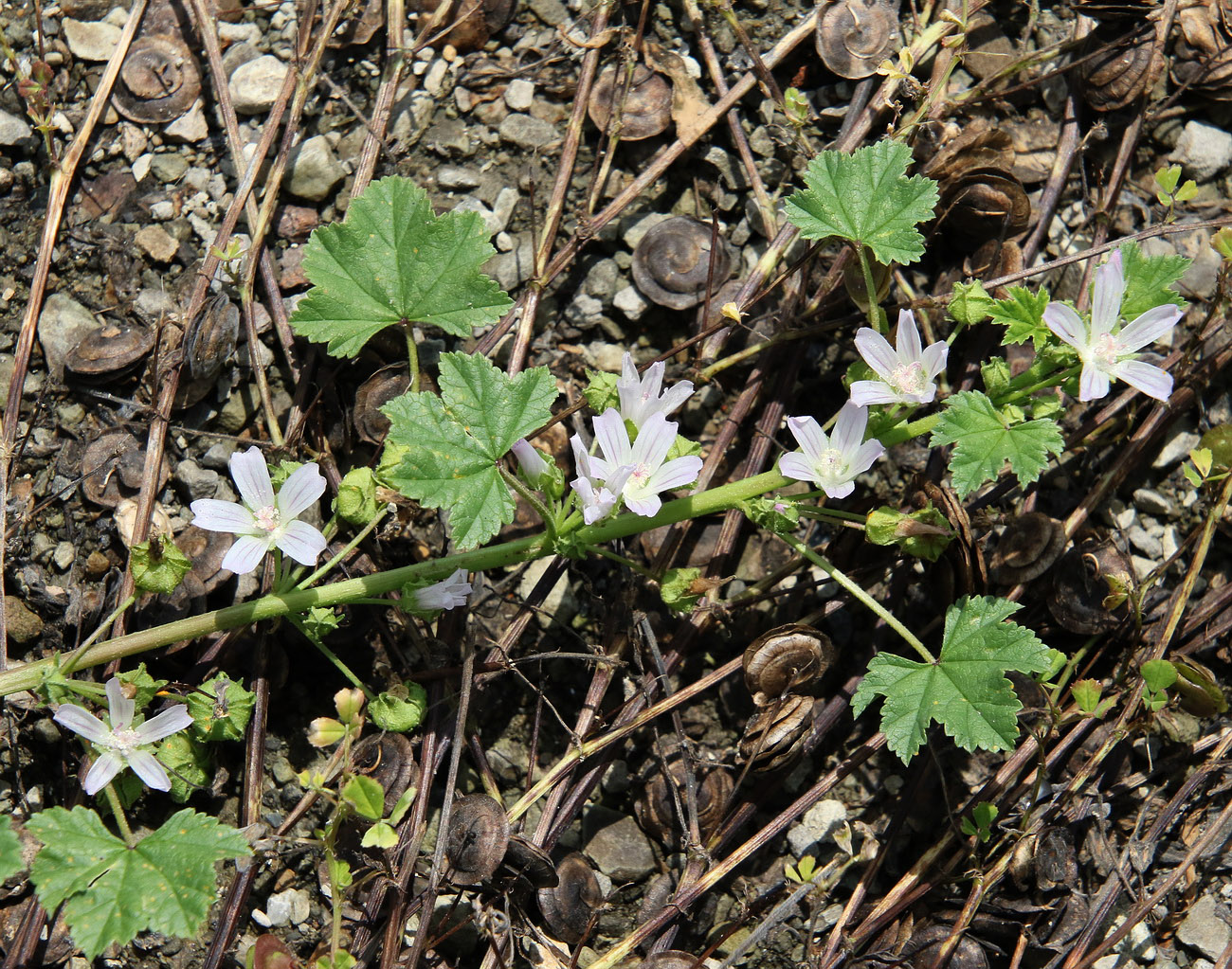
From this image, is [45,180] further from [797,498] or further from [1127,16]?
[1127,16]

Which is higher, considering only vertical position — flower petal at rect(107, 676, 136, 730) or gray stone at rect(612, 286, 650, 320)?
gray stone at rect(612, 286, 650, 320)

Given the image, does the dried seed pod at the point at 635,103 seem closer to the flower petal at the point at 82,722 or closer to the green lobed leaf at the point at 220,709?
the green lobed leaf at the point at 220,709

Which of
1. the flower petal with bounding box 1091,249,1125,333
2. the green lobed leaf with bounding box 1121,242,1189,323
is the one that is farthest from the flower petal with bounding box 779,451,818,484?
the green lobed leaf with bounding box 1121,242,1189,323

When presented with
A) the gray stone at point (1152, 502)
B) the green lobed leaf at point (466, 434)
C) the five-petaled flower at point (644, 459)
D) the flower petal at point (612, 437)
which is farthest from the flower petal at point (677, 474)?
the gray stone at point (1152, 502)

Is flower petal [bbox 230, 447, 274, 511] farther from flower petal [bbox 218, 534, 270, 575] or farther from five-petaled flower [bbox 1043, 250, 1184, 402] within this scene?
five-petaled flower [bbox 1043, 250, 1184, 402]

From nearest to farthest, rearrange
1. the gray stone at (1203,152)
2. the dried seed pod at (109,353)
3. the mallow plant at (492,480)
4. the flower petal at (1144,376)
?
the mallow plant at (492,480)
the flower petal at (1144,376)
the dried seed pod at (109,353)
the gray stone at (1203,152)

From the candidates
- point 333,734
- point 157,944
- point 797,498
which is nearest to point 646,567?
point 797,498
